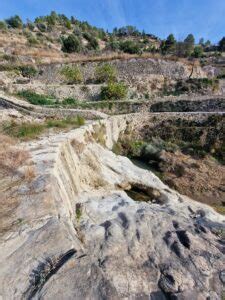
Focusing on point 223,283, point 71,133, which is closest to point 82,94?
point 71,133

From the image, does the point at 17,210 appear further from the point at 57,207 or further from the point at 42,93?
the point at 42,93

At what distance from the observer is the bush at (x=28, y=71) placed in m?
32.0

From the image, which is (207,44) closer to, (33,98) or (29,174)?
(33,98)

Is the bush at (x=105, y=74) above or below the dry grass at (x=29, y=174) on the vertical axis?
above

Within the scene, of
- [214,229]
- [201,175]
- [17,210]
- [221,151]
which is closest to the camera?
[17,210]

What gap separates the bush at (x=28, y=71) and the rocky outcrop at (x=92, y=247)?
26592 mm

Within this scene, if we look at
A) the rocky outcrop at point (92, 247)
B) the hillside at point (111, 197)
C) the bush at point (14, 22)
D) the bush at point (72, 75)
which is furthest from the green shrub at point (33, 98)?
the bush at point (14, 22)

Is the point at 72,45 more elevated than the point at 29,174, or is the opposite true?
the point at 72,45

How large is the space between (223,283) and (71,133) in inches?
377

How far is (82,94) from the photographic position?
28328 mm

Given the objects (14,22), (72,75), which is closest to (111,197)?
(72,75)

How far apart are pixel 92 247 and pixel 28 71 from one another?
31.6m

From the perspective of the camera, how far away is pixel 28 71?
3206cm

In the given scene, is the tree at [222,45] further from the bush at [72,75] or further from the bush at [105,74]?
the bush at [72,75]
